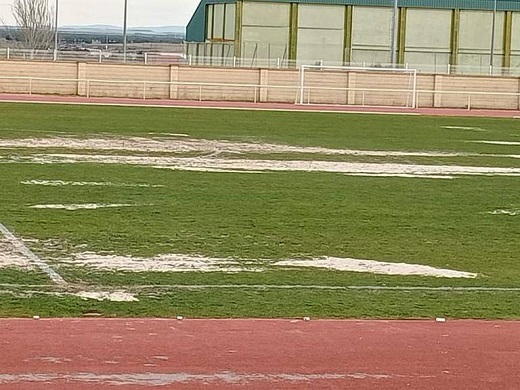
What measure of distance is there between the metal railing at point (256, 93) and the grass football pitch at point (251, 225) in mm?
25177

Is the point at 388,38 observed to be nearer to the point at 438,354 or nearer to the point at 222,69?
the point at 222,69

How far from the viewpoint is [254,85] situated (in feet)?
190

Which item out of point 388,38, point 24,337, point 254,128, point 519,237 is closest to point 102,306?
point 24,337

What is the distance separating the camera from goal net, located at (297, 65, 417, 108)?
192 feet

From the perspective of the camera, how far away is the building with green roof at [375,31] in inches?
3044

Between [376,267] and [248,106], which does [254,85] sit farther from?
[376,267]

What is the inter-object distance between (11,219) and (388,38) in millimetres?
63985

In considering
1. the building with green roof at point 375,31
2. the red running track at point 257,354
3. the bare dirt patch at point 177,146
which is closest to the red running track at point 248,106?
the bare dirt patch at point 177,146

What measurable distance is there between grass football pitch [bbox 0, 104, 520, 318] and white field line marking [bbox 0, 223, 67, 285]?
2.2 inches

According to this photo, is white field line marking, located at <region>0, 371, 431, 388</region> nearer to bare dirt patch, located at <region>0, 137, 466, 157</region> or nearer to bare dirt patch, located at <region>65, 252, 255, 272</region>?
bare dirt patch, located at <region>65, 252, 255, 272</region>

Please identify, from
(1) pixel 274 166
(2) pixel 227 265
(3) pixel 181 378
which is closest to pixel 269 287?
(2) pixel 227 265

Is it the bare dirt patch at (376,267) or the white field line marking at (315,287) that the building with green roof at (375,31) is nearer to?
the bare dirt patch at (376,267)

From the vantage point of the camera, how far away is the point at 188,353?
8.44 meters

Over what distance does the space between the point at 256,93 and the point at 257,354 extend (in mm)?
49572
